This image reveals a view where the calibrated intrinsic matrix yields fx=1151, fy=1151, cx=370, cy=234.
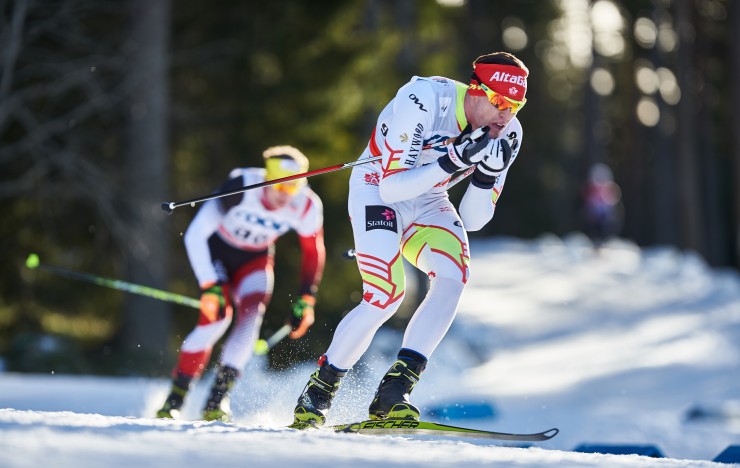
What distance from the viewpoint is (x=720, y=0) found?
123 ft

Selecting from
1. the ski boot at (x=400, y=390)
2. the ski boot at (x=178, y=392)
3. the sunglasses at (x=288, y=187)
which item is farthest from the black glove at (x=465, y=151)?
the ski boot at (x=178, y=392)

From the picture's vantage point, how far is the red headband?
5.62 m

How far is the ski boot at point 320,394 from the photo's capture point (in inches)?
229

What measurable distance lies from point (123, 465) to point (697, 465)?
2493 mm

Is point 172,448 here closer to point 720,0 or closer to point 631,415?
point 631,415

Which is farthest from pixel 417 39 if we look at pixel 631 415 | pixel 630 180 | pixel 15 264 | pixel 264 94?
pixel 630 180

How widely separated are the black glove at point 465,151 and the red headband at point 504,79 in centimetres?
24

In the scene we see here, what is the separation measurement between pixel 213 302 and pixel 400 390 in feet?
8.62

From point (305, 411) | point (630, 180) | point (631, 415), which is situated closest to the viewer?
point (305, 411)

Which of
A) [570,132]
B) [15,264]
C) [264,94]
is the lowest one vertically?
[15,264]

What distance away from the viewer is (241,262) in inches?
334

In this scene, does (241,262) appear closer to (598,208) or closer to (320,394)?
(320,394)

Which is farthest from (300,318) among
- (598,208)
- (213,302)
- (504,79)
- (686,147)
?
(686,147)

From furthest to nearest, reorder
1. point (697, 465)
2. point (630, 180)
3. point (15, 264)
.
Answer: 1. point (630, 180)
2. point (15, 264)
3. point (697, 465)
